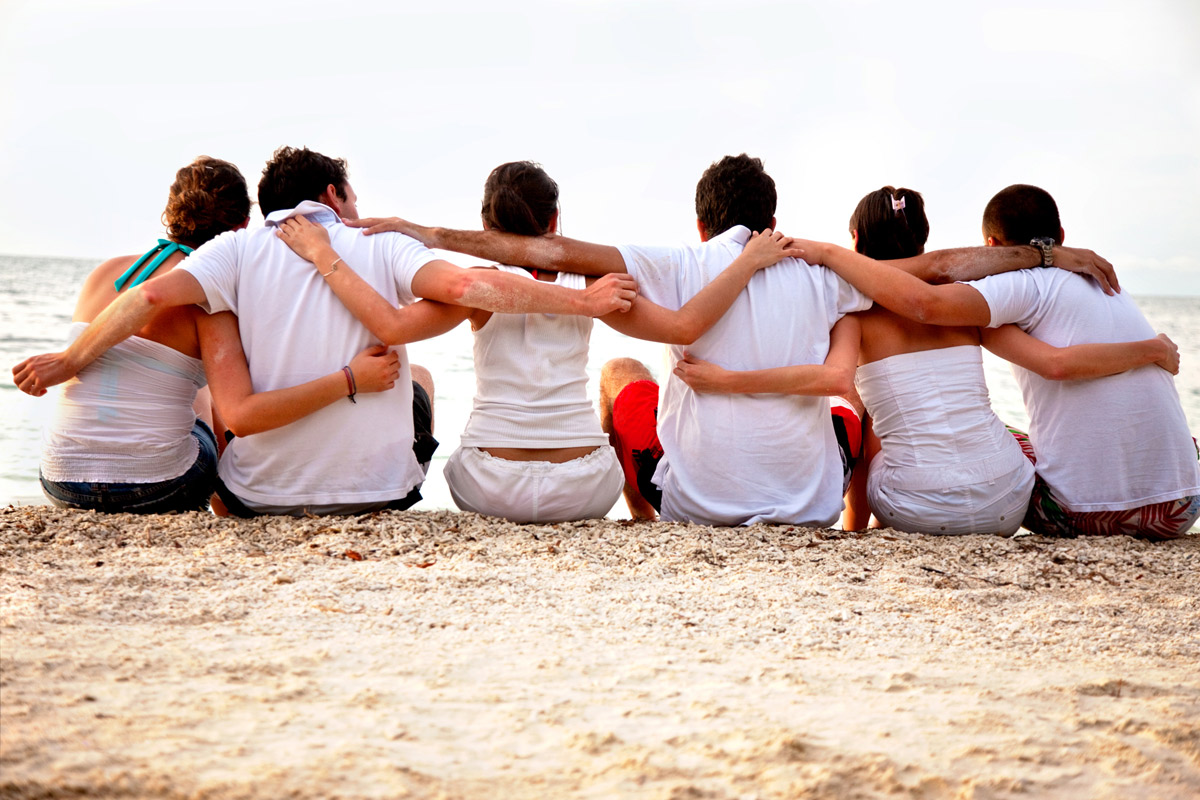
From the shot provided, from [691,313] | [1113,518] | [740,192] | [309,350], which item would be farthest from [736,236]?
[1113,518]

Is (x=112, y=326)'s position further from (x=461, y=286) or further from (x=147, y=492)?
(x=461, y=286)

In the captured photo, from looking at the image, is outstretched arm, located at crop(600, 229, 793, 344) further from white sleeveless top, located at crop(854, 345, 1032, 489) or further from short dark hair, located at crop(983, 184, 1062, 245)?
short dark hair, located at crop(983, 184, 1062, 245)

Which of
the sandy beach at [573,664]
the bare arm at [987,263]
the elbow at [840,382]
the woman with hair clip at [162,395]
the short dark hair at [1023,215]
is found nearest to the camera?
the sandy beach at [573,664]

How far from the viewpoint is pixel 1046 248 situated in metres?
3.65

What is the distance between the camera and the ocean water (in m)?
5.99

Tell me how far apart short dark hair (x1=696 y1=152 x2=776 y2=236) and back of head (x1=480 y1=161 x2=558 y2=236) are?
64 centimetres

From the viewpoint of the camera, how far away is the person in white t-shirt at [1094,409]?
353 cm

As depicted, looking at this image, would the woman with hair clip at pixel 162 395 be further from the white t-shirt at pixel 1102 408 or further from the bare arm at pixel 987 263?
the white t-shirt at pixel 1102 408

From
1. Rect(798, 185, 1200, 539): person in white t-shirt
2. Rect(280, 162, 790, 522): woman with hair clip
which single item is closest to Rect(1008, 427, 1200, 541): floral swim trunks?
Rect(798, 185, 1200, 539): person in white t-shirt

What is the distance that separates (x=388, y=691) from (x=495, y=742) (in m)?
0.29

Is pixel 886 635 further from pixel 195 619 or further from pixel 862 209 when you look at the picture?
pixel 862 209

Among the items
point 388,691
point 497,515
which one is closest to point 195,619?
point 388,691

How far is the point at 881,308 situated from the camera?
365cm

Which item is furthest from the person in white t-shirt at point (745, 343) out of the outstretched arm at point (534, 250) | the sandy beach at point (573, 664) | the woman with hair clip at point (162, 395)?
the woman with hair clip at point (162, 395)
